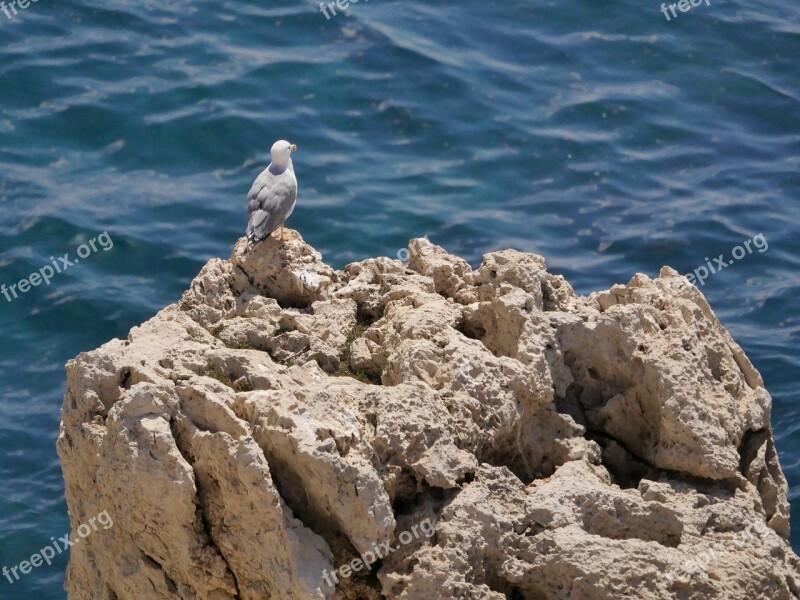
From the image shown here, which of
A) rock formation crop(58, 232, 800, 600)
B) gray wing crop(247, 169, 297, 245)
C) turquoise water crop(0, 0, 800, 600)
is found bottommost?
turquoise water crop(0, 0, 800, 600)

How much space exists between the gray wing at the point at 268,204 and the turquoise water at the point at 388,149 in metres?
4.45

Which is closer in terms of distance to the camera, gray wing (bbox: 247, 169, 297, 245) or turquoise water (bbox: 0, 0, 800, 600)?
gray wing (bbox: 247, 169, 297, 245)

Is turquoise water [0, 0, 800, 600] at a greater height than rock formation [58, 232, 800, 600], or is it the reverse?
rock formation [58, 232, 800, 600]

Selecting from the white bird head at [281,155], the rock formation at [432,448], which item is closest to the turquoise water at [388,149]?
the white bird head at [281,155]

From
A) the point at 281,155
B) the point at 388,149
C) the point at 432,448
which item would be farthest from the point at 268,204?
the point at 388,149

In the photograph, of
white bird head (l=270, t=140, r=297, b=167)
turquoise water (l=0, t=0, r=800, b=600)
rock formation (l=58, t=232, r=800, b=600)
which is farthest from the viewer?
turquoise water (l=0, t=0, r=800, b=600)

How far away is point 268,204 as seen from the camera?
9.53m

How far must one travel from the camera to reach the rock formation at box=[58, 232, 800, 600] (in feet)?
21.9

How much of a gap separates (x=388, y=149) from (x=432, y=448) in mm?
10988

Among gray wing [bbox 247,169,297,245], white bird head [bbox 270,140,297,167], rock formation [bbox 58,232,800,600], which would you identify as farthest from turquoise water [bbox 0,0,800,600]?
rock formation [bbox 58,232,800,600]

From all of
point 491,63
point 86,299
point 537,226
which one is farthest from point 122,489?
point 491,63

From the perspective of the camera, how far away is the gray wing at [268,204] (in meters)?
8.95

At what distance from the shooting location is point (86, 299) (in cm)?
1446

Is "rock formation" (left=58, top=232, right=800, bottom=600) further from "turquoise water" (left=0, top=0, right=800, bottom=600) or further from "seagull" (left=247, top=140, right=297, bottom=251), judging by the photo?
"turquoise water" (left=0, top=0, right=800, bottom=600)
